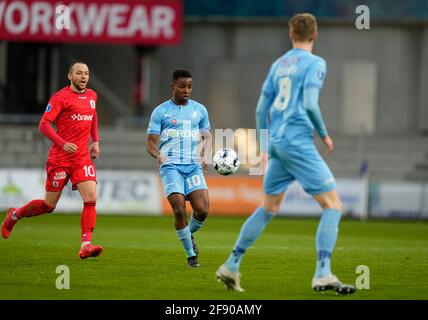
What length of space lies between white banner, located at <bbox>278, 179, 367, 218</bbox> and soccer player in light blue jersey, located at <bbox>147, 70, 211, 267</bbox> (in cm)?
1599

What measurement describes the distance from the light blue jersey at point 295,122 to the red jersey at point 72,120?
402 centimetres

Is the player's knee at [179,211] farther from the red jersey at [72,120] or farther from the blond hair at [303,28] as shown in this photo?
the blond hair at [303,28]

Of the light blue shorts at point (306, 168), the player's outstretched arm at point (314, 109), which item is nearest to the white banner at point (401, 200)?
the light blue shorts at point (306, 168)

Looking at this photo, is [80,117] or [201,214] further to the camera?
[80,117]

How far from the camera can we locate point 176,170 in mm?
13797

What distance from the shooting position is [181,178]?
13820mm

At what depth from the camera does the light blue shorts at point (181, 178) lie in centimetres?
1367

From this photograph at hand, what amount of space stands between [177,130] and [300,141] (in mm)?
3588

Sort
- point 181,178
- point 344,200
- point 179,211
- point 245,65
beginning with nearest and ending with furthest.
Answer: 1. point 179,211
2. point 181,178
3. point 344,200
4. point 245,65

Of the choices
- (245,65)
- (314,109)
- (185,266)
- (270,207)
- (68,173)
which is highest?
(245,65)

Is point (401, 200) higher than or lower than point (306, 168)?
lower

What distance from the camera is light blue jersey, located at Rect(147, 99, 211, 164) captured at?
13.8 m

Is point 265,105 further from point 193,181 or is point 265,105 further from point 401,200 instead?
point 401,200

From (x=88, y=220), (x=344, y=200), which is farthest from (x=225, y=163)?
(x=344, y=200)
